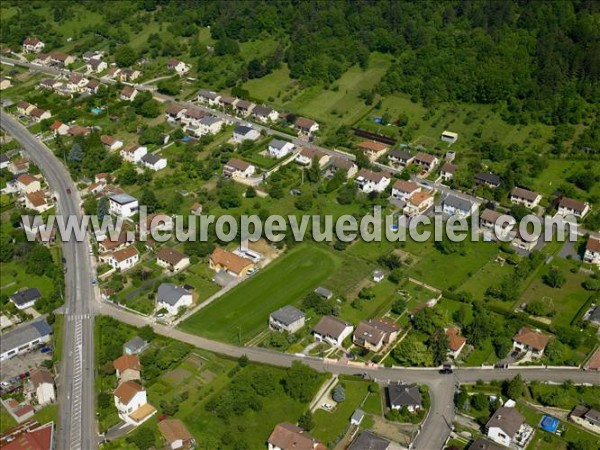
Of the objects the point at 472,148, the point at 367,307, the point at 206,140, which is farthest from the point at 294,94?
the point at 367,307

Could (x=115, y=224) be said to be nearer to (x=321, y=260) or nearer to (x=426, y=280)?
(x=321, y=260)

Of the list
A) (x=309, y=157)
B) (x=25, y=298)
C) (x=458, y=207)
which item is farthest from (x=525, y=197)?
(x=25, y=298)

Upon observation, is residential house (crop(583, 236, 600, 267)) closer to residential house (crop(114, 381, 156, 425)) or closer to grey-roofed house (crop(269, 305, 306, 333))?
grey-roofed house (crop(269, 305, 306, 333))

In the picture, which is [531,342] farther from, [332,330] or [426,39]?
[426,39]

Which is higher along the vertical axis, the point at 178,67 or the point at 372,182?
the point at 178,67

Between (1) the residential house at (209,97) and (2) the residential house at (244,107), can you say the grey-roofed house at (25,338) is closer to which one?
(2) the residential house at (244,107)

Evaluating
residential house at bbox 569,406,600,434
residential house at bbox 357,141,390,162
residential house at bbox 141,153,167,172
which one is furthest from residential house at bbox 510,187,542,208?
residential house at bbox 141,153,167,172

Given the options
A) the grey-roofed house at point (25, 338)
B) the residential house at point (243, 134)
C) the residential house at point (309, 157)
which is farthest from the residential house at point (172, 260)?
the residential house at point (243, 134)
